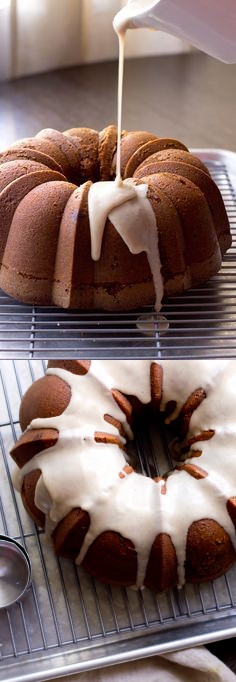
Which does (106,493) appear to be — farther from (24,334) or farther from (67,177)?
(67,177)

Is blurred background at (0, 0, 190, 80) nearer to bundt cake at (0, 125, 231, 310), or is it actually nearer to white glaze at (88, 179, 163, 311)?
bundt cake at (0, 125, 231, 310)

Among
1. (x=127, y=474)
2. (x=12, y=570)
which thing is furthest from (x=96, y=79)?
(x=12, y=570)

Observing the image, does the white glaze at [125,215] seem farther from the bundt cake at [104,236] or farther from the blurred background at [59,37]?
the blurred background at [59,37]

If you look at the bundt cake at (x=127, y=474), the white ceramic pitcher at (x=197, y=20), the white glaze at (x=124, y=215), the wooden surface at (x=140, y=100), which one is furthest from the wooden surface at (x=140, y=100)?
the white ceramic pitcher at (x=197, y=20)

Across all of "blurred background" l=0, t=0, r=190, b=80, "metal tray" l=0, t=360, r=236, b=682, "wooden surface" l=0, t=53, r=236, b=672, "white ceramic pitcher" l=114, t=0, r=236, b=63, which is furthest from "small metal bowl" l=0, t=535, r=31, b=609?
"blurred background" l=0, t=0, r=190, b=80

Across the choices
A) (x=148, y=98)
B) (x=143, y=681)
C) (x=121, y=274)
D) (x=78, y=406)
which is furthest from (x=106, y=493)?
(x=148, y=98)
